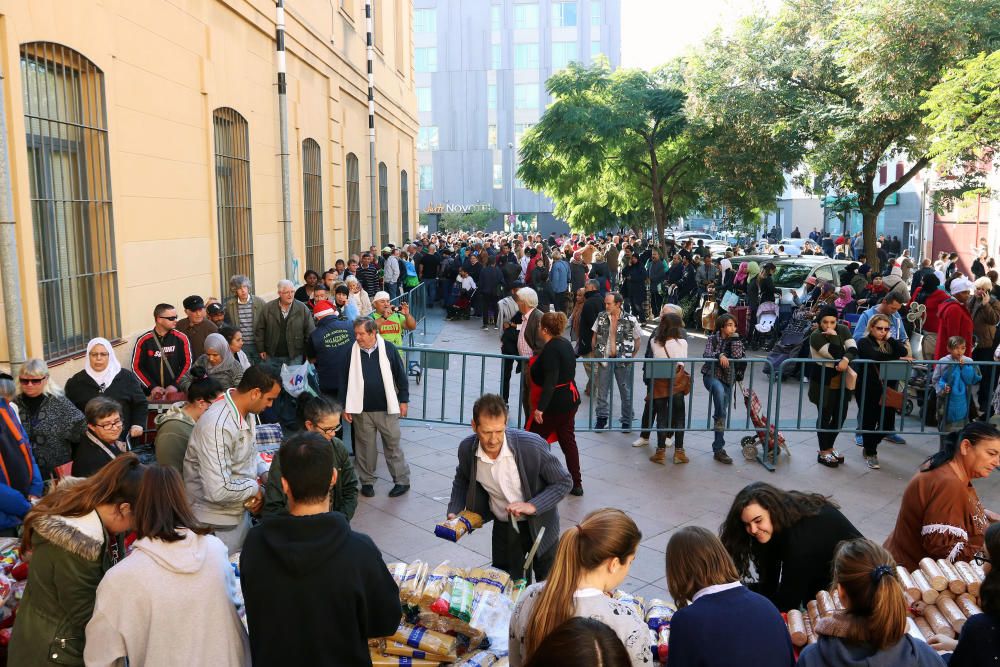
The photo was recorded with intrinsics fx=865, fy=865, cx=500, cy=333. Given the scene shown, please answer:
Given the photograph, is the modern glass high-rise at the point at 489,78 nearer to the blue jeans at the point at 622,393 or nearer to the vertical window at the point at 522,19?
the vertical window at the point at 522,19

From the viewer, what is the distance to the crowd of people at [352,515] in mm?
3143

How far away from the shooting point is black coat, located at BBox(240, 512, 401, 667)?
310 centimetres

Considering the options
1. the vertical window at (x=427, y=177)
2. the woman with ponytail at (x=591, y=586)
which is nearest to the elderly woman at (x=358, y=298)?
the woman with ponytail at (x=591, y=586)

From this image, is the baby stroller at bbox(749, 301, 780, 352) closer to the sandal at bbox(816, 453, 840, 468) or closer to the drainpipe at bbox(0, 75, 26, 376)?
the sandal at bbox(816, 453, 840, 468)

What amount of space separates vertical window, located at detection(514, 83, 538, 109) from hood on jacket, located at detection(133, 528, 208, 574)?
58.3 m

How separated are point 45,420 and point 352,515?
262 cm

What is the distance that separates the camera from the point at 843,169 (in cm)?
1855

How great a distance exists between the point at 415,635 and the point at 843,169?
17165mm

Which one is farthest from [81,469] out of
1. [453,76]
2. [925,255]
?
[453,76]

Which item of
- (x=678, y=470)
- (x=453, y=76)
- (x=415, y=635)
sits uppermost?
(x=453, y=76)

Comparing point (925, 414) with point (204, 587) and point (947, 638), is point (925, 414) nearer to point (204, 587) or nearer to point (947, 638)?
point (947, 638)

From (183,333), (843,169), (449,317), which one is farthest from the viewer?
(449,317)

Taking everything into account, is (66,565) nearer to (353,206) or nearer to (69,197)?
(69,197)

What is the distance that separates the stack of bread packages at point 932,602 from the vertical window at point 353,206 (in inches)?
684
